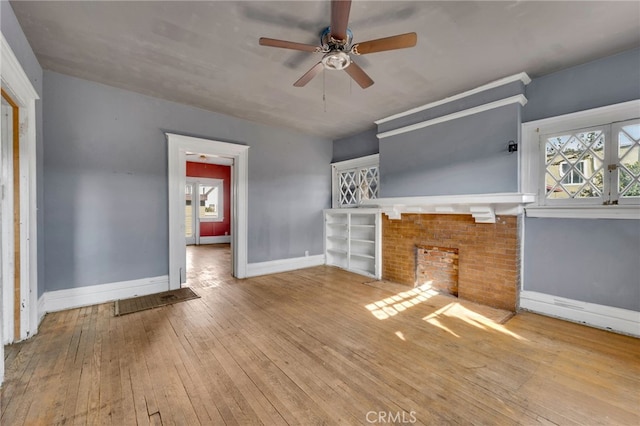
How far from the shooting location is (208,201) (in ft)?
30.1

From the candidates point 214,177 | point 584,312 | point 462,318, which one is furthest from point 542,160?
point 214,177

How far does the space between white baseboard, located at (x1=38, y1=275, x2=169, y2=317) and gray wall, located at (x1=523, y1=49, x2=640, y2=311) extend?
15.8 feet

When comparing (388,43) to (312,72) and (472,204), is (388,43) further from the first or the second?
(472,204)

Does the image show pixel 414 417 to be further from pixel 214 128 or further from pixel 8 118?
pixel 214 128

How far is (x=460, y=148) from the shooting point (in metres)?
3.50

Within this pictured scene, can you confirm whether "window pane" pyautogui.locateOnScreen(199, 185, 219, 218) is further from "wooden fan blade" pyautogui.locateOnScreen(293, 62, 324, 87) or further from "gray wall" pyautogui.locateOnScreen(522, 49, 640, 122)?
"gray wall" pyautogui.locateOnScreen(522, 49, 640, 122)

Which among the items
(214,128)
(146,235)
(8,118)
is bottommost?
(146,235)

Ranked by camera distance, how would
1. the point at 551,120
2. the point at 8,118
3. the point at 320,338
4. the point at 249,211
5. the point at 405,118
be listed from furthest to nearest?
the point at 249,211
the point at 405,118
the point at 551,120
the point at 320,338
the point at 8,118

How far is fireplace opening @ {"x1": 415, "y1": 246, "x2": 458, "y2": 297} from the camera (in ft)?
12.3

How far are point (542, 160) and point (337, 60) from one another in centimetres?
263

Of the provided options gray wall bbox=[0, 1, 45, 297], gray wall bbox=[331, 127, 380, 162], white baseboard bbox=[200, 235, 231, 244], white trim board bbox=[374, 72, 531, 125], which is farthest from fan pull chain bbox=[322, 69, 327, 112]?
white baseboard bbox=[200, 235, 231, 244]

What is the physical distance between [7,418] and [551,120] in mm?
5104

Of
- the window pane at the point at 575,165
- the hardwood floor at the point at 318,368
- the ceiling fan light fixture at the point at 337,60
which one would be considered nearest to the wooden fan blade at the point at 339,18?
the ceiling fan light fixture at the point at 337,60

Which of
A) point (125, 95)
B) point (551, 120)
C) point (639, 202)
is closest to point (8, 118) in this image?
point (125, 95)
